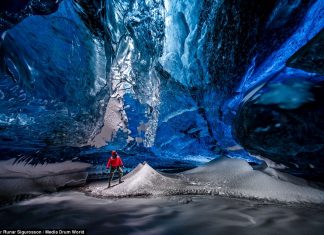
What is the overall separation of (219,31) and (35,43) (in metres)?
3.45

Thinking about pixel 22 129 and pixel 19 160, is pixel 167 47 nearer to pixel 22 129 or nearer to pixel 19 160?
pixel 22 129

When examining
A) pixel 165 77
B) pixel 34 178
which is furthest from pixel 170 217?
pixel 34 178

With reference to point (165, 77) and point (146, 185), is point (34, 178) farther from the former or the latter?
point (165, 77)

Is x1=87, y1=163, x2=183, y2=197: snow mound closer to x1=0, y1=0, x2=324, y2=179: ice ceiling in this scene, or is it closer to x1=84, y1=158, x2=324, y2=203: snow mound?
x1=84, y1=158, x2=324, y2=203: snow mound

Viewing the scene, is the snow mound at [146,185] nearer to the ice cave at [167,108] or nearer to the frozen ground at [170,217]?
the ice cave at [167,108]

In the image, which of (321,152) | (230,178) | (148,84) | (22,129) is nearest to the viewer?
(321,152)

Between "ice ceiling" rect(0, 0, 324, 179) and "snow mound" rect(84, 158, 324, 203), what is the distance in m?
0.33

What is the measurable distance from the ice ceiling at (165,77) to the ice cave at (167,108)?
0.07 ft

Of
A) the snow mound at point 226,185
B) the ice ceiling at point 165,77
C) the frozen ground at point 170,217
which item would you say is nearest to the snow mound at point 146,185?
the snow mound at point 226,185

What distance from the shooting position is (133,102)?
6.36m

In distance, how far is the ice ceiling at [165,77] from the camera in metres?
3.21

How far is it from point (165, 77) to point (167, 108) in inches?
37.1

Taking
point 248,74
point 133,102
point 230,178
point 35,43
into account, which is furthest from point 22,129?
point 248,74

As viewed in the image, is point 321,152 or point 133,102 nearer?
point 321,152
